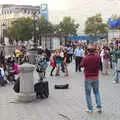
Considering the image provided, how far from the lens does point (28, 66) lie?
13250mm

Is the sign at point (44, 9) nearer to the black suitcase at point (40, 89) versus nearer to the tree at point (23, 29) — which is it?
the tree at point (23, 29)

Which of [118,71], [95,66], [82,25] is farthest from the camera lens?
[82,25]

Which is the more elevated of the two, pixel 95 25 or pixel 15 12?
pixel 15 12

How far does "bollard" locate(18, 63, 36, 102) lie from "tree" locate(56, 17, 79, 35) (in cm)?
10180

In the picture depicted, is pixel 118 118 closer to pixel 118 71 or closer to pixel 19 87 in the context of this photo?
pixel 19 87

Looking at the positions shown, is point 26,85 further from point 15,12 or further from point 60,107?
point 15,12

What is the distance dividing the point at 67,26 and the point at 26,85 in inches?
4116

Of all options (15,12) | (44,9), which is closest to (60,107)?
(44,9)

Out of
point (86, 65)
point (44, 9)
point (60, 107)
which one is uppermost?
point (44, 9)

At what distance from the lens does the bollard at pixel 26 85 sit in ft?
43.3

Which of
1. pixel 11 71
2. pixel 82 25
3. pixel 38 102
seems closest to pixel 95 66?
pixel 38 102

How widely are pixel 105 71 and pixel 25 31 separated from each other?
85.4 m

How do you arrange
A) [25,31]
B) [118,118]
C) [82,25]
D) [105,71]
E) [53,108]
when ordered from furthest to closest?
[82,25] < [25,31] < [105,71] < [53,108] < [118,118]

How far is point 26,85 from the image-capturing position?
13281 millimetres
